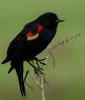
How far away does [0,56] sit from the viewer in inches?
586

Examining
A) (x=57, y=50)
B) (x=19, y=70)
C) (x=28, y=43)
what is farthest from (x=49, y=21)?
(x=57, y=50)

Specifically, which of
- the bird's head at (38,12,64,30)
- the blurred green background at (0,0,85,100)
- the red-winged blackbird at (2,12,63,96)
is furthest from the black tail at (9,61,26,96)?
the blurred green background at (0,0,85,100)

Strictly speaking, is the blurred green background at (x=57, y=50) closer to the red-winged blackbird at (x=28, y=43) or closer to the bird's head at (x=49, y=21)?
the bird's head at (x=49, y=21)

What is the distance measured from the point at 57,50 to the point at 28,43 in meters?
6.44

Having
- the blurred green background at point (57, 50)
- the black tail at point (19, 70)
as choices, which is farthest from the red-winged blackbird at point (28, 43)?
the blurred green background at point (57, 50)

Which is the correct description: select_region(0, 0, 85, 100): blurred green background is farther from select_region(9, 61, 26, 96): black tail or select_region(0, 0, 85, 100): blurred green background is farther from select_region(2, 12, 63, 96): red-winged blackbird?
select_region(9, 61, 26, 96): black tail

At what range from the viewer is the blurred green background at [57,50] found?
515 inches

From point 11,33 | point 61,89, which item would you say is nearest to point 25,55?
point 61,89

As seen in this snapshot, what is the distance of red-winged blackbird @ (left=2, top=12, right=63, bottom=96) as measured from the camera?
847 cm

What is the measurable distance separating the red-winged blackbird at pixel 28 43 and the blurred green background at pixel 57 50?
4039 mm

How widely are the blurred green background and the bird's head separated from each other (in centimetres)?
386

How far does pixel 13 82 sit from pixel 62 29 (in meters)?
3.76

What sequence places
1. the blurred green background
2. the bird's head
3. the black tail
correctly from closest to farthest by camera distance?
the black tail, the bird's head, the blurred green background

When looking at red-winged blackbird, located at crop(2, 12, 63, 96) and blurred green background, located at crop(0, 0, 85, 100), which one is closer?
red-winged blackbird, located at crop(2, 12, 63, 96)
